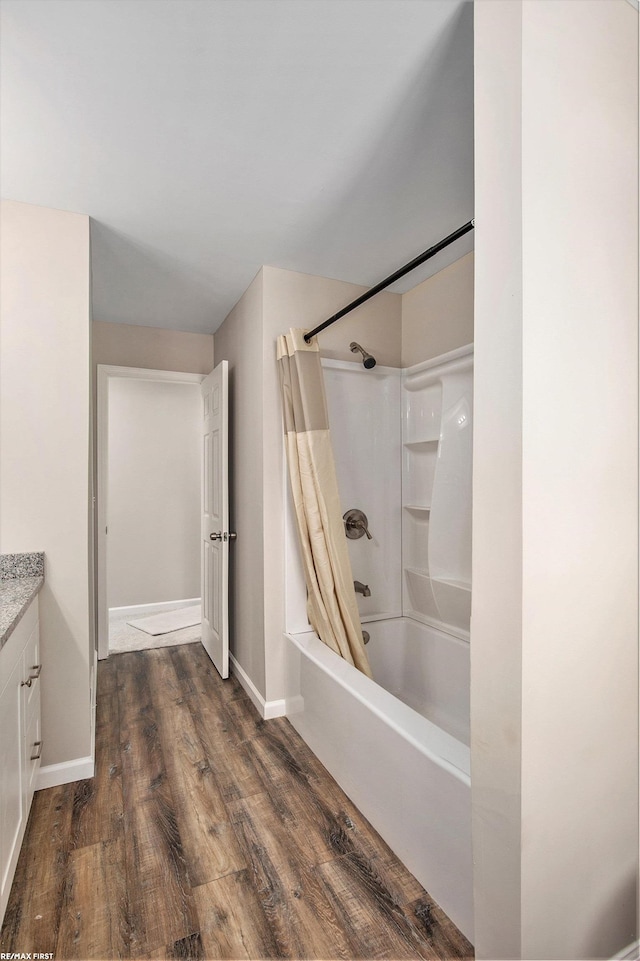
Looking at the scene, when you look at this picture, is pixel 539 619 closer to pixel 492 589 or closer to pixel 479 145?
pixel 492 589

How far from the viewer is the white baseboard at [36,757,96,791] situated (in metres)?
2.07

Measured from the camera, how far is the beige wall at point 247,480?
272 cm

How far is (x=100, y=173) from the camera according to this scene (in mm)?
1851

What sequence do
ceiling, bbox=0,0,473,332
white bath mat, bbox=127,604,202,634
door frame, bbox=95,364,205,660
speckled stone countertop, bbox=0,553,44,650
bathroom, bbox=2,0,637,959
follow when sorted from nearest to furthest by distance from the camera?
bathroom, bbox=2,0,637,959
ceiling, bbox=0,0,473,332
speckled stone countertop, bbox=0,553,44,650
door frame, bbox=95,364,205,660
white bath mat, bbox=127,604,202,634

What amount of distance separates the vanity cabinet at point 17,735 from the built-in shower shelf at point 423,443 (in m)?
2.09

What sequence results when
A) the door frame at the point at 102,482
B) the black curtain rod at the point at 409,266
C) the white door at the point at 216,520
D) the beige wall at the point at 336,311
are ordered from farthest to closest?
the door frame at the point at 102,482 → the white door at the point at 216,520 → the beige wall at the point at 336,311 → the black curtain rod at the point at 409,266

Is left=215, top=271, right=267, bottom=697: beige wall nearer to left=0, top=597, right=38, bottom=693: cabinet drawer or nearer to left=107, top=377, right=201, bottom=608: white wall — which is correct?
left=0, top=597, right=38, bottom=693: cabinet drawer

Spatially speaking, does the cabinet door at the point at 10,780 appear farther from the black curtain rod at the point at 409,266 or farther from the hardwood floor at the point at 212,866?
the black curtain rod at the point at 409,266

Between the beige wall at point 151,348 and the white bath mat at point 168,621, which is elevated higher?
the beige wall at point 151,348

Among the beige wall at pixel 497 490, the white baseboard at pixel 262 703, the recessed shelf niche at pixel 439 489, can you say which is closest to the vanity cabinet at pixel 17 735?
the white baseboard at pixel 262 703

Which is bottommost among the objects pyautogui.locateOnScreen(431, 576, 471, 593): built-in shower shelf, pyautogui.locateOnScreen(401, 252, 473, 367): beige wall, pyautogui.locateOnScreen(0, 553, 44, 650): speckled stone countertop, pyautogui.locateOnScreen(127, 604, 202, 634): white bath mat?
pyautogui.locateOnScreen(127, 604, 202, 634): white bath mat

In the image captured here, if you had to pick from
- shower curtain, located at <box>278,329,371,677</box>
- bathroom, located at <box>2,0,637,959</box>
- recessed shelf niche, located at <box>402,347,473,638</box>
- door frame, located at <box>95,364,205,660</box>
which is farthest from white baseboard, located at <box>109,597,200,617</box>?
bathroom, located at <box>2,0,637,959</box>

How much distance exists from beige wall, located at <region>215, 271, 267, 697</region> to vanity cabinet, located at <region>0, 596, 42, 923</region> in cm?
113

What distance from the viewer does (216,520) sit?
333cm
